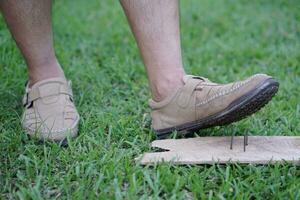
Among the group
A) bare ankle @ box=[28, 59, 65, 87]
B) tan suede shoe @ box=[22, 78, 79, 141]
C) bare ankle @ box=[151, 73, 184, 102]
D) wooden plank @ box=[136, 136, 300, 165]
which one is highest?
bare ankle @ box=[28, 59, 65, 87]

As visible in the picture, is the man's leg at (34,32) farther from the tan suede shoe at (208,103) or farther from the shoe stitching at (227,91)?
the shoe stitching at (227,91)

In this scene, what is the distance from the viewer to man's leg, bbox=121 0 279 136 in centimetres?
146

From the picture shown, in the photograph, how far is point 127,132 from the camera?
1593 mm

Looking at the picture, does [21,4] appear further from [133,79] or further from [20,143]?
[133,79]

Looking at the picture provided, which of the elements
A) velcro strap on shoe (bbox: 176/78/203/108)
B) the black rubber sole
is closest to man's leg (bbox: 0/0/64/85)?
velcro strap on shoe (bbox: 176/78/203/108)

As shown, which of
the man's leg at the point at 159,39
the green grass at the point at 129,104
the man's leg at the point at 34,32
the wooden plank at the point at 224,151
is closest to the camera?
the green grass at the point at 129,104

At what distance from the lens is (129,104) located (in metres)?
1.90

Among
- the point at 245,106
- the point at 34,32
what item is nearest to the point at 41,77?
the point at 34,32

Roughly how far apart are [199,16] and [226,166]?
84.0 inches

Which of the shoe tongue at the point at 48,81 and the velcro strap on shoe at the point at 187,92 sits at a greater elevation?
the shoe tongue at the point at 48,81

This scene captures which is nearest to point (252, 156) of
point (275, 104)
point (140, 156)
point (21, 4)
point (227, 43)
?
point (140, 156)

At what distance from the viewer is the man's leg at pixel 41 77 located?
60.3 inches

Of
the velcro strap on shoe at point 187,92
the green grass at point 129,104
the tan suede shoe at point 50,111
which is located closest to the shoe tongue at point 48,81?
the tan suede shoe at point 50,111

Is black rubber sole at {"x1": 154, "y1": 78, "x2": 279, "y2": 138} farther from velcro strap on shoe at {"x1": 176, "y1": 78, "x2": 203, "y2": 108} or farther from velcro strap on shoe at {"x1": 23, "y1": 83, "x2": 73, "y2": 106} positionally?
velcro strap on shoe at {"x1": 23, "y1": 83, "x2": 73, "y2": 106}
